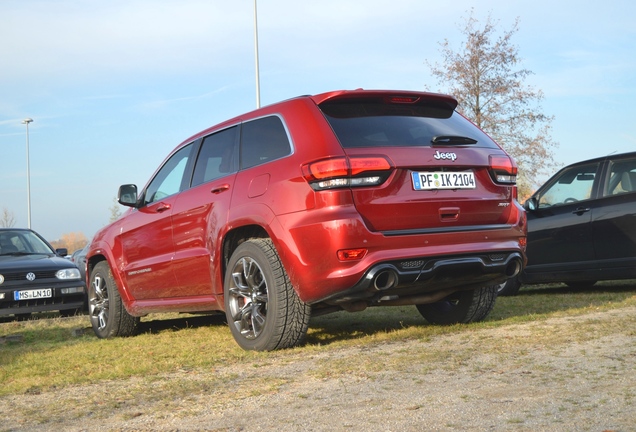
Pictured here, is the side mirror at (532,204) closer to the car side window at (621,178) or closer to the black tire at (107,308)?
the car side window at (621,178)

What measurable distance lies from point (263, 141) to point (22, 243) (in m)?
9.13

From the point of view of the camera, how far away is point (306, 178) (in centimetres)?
552

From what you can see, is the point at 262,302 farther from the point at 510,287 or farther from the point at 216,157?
the point at 510,287

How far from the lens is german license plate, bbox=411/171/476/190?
224 inches

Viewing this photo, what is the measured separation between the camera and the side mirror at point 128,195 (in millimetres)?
8062

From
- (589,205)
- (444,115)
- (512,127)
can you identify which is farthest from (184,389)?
(512,127)

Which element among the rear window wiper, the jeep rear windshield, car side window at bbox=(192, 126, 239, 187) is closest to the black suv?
the jeep rear windshield

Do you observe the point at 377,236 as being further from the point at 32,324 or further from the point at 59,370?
the point at 32,324

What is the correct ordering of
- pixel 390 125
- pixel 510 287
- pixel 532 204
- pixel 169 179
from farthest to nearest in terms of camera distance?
pixel 510 287 → pixel 532 204 → pixel 169 179 → pixel 390 125

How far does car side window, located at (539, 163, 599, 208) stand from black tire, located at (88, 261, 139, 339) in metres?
5.35

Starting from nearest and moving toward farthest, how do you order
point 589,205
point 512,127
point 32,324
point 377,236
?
point 377,236, point 589,205, point 32,324, point 512,127

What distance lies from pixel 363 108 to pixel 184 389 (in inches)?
97.6

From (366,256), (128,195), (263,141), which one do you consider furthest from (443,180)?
(128,195)

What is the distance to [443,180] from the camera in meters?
5.80
